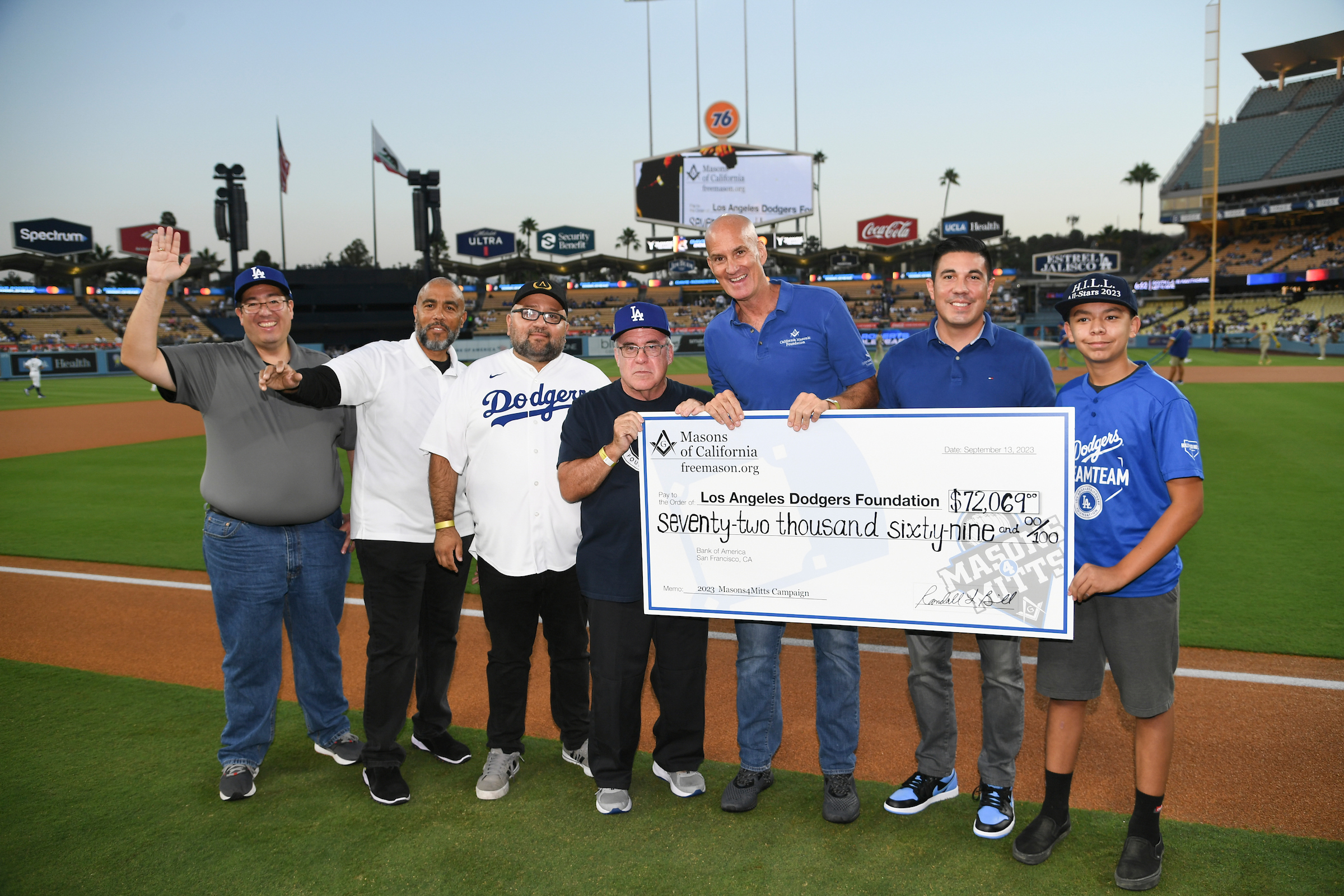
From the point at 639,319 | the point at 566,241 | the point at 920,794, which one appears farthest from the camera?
the point at 566,241

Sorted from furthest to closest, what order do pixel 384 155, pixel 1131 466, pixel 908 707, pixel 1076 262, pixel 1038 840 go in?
pixel 1076 262, pixel 384 155, pixel 908 707, pixel 1038 840, pixel 1131 466

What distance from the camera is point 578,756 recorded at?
15.3 ft

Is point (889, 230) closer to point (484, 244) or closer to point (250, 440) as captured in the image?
point (484, 244)

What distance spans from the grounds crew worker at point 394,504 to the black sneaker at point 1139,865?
140 inches

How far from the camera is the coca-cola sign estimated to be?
85.4 metres

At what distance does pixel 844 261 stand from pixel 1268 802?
94487 mm

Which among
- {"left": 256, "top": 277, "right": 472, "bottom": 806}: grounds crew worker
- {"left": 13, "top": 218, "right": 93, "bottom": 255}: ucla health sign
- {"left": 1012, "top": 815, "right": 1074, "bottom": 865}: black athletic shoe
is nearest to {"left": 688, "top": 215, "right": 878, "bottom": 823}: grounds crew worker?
{"left": 1012, "top": 815, "right": 1074, "bottom": 865}: black athletic shoe

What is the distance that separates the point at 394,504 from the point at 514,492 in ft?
2.44

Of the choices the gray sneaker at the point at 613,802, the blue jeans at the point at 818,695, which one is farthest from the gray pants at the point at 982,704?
the gray sneaker at the point at 613,802

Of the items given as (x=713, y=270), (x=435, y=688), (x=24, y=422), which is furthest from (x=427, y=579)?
(x=24, y=422)

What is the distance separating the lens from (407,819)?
4086 mm

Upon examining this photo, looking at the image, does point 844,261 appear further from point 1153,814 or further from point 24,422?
point 1153,814

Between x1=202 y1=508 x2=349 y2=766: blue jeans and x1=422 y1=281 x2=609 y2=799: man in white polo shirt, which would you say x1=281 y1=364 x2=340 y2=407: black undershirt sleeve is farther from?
x1=202 y1=508 x2=349 y2=766: blue jeans

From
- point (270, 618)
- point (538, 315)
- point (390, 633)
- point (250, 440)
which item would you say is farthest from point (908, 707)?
point (250, 440)
